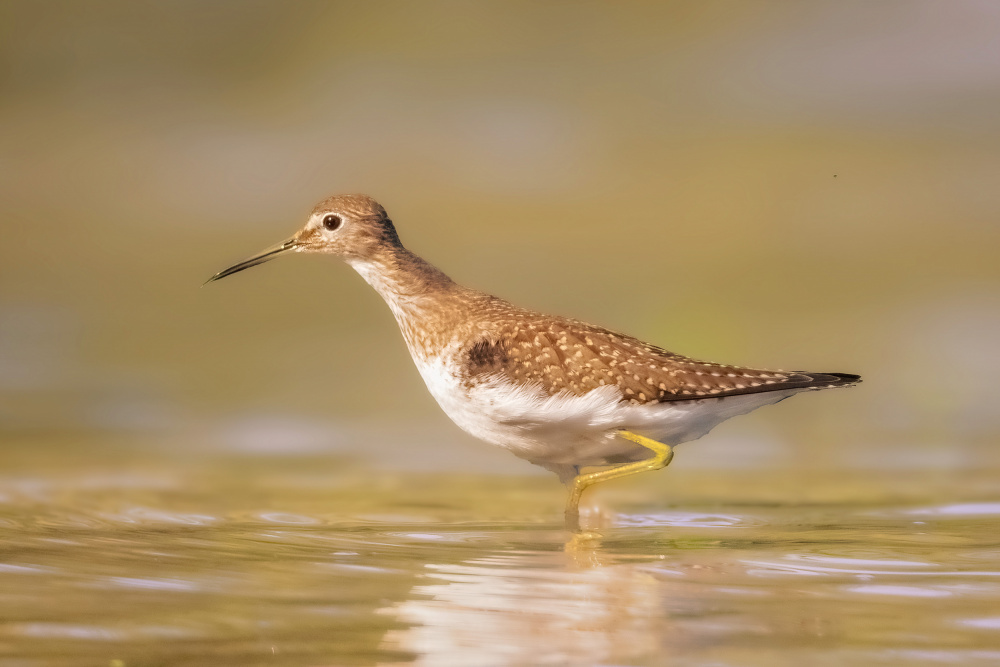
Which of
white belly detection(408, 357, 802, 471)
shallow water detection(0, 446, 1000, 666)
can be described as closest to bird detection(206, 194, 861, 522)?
white belly detection(408, 357, 802, 471)

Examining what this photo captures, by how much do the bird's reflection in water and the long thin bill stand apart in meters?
3.83

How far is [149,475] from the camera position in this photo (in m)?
9.77

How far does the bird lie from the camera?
816 cm

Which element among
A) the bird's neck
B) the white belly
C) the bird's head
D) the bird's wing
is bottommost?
the white belly

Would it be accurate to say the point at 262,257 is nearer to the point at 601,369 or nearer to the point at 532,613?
the point at 601,369

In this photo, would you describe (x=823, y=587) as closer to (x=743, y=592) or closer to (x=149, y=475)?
(x=743, y=592)

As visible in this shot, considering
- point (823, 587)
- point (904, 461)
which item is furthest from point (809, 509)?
point (823, 587)

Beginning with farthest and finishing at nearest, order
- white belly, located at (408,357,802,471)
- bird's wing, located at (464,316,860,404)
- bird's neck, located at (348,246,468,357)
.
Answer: bird's neck, located at (348,246,468,357), bird's wing, located at (464,316,860,404), white belly, located at (408,357,802,471)

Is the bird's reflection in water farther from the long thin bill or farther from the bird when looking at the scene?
the long thin bill

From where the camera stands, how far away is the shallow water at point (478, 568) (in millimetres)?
4922

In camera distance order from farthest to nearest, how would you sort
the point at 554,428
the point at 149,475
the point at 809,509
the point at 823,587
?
the point at 149,475 → the point at 809,509 → the point at 554,428 → the point at 823,587

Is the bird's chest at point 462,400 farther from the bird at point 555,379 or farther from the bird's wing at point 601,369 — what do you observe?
the bird's wing at point 601,369

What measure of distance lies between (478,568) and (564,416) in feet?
6.43

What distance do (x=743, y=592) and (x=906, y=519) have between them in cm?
302
